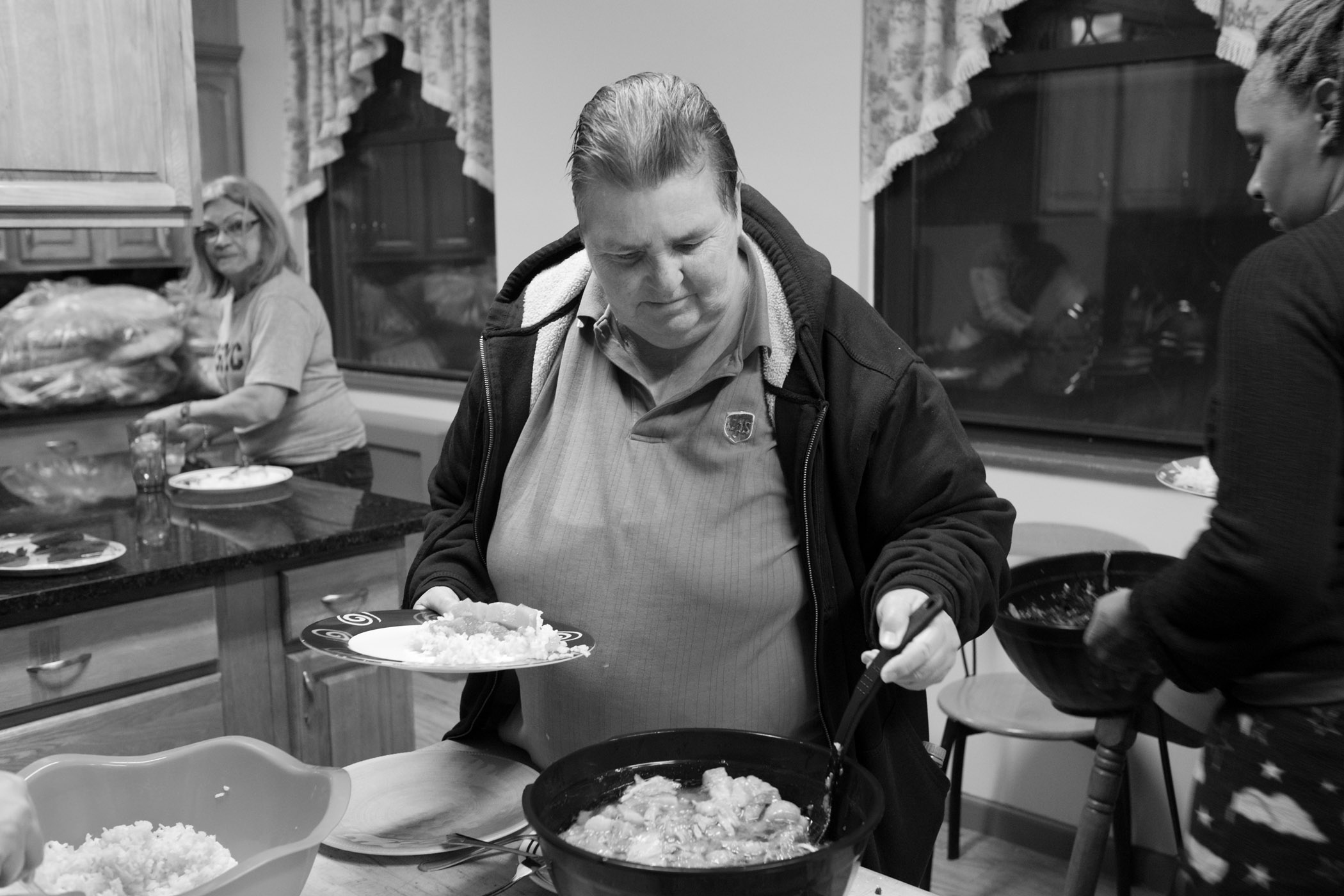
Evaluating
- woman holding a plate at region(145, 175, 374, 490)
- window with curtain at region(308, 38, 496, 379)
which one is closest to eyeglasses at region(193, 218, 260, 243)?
woman holding a plate at region(145, 175, 374, 490)

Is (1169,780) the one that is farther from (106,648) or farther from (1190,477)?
(106,648)

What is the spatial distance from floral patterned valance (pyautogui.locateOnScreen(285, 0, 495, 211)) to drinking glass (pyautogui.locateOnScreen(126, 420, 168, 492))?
6.18 ft

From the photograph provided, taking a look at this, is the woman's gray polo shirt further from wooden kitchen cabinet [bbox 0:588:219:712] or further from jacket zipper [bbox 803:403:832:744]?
wooden kitchen cabinet [bbox 0:588:219:712]

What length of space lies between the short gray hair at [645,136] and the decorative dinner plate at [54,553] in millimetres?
1289

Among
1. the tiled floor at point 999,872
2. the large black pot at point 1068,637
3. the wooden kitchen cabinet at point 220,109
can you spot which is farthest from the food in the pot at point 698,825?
the wooden kitchen cabinet at point 220,109

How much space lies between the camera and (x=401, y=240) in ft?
16.4

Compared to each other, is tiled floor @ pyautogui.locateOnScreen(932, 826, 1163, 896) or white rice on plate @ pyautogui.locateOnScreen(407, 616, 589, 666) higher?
white rice on plate @ pyautogui.locateOnScreen(407, 616, 589, 666)

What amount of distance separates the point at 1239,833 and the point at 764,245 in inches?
32.0

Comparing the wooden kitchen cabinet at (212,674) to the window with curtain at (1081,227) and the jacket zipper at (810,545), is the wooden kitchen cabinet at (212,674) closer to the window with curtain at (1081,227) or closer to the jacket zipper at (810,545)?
the jacket zipper at (810,545)

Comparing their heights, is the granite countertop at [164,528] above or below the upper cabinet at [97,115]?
below

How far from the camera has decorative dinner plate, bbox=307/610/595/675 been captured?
1.12m

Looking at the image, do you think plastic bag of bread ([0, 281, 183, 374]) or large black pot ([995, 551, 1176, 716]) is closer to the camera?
large black pot ([995, 551, 1176, 716])

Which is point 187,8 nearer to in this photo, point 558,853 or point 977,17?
point 977,17

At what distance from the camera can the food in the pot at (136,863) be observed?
3.22 feet
